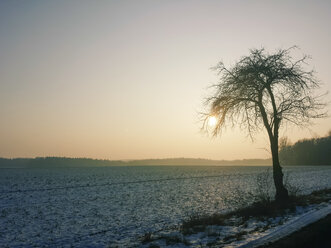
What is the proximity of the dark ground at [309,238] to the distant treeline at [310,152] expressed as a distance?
10899 cm

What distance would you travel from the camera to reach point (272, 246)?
24.5 feet

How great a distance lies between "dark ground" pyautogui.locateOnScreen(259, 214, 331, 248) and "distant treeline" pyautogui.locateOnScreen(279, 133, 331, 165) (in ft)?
358

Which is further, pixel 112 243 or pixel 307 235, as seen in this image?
pixel 112 243

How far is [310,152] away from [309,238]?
12076cm

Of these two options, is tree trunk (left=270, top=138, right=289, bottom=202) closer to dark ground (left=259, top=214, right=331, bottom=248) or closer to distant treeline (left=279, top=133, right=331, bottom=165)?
dark ground (left=259, top=214, right=331, bottom=248)

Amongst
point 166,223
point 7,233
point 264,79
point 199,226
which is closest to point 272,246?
point 199,226

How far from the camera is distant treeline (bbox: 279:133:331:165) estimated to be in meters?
108

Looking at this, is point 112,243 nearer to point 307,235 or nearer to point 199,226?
point 199,226

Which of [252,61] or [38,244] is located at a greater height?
[252,61]

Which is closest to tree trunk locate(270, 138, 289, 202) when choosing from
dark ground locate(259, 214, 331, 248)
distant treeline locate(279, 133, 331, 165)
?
dark ground locate(259, 214, 331, 248)

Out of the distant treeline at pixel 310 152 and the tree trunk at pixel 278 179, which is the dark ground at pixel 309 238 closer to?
the tree trunk at pixel 278 179

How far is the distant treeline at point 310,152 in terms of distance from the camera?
4264 inches

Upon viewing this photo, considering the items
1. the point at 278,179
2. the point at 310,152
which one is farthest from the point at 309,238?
the point at 310,152

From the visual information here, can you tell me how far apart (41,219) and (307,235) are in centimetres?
1605
